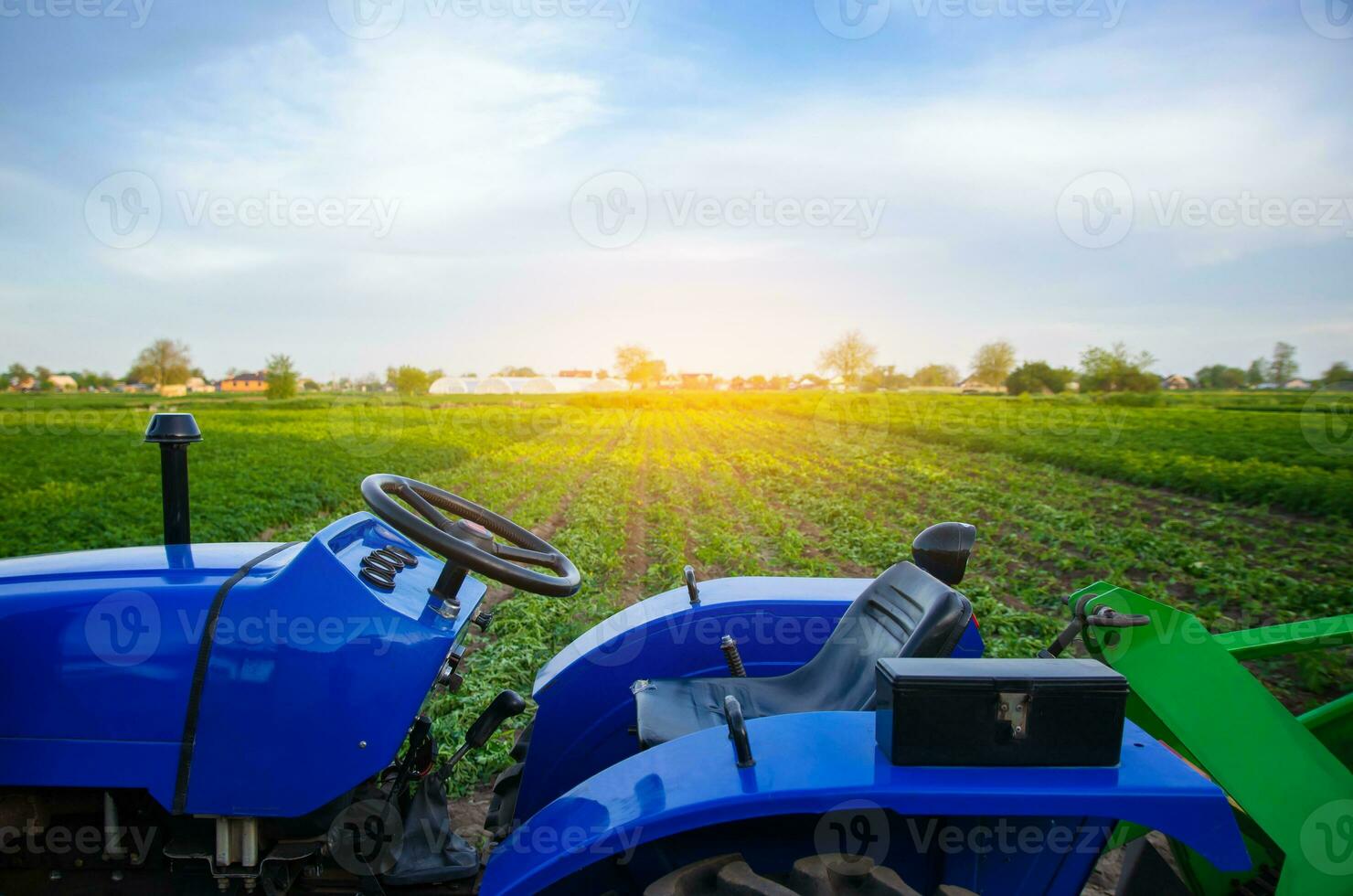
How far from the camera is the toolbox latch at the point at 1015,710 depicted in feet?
4.44

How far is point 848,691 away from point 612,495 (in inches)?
419

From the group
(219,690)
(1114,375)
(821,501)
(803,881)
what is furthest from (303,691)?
(1114,375)

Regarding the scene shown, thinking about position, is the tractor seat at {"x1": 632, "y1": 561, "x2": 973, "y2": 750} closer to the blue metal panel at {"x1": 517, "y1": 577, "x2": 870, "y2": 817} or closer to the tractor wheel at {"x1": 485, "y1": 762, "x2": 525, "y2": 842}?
the blue metal panel at {"x1": 517, "y1": 577, "x2": 870, "y2": 817}

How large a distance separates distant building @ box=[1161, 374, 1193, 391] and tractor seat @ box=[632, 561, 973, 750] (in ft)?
153

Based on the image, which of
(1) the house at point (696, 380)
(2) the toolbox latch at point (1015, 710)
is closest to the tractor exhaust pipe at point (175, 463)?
(2) the toolbox latch at point (1015, 710)

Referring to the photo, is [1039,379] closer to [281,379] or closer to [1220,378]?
[1220,378]

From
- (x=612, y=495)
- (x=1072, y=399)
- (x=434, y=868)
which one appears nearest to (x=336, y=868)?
(x=434, y=868)

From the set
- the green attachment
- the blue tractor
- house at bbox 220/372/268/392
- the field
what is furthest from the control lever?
house at bbox 220/372/268/392

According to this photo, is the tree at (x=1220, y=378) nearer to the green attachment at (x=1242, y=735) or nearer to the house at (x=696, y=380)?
the house at (x=696, y=380)

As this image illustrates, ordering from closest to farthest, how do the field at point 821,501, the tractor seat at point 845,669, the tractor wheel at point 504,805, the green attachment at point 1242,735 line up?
the green attachment at point 1242,735, the tractor seat at point 845,669, the tractor wheel at point 504,805, the field at point 821,501

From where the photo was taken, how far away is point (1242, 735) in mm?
1829

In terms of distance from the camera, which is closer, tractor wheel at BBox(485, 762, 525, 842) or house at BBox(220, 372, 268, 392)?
tractor wheel at BBox(485, 762, 525, 842)

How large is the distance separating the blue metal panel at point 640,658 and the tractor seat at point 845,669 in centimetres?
10

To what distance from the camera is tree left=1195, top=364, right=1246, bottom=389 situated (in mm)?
40000
